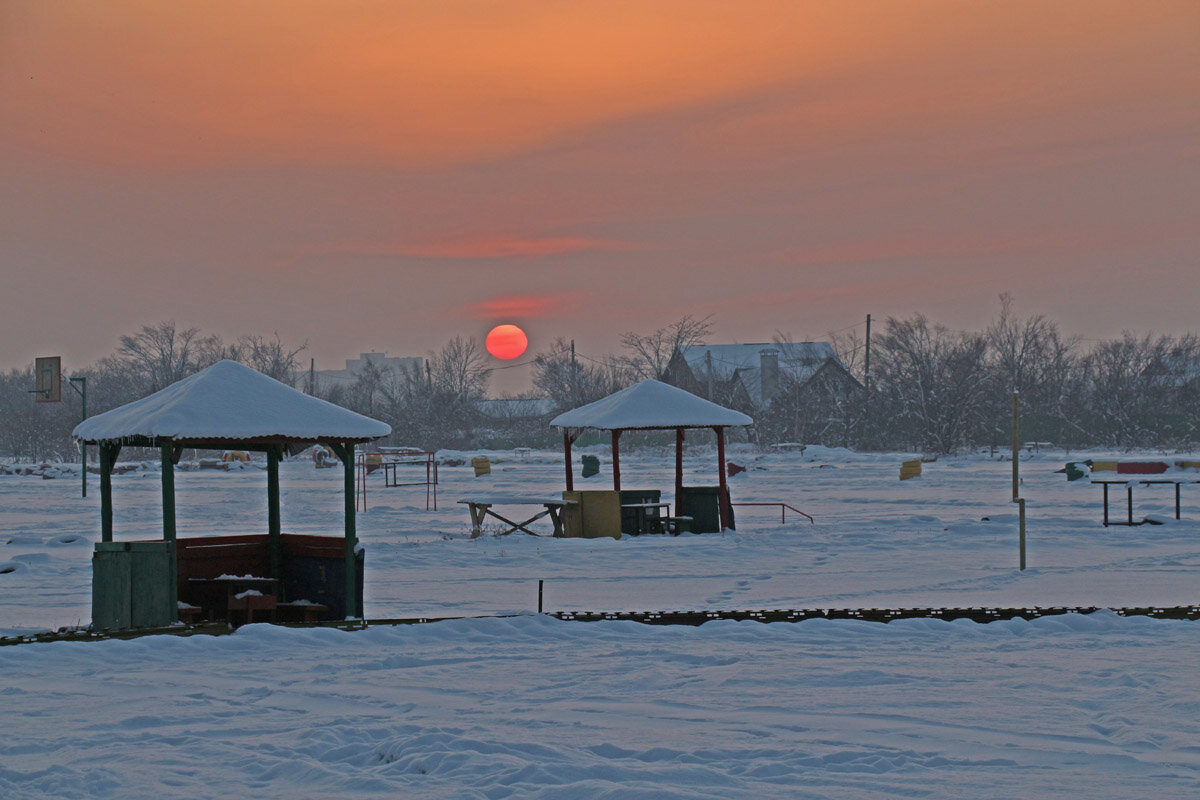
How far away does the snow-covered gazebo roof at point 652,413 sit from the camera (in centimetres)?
2159

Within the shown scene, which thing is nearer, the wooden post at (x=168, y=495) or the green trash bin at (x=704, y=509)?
the wooden post at (x=168, y=495)

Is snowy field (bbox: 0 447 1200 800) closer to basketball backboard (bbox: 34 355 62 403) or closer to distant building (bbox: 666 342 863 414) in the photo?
basketball backboard (bbox: 34 355 62 403)

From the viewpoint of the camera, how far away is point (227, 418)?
36.2 feet

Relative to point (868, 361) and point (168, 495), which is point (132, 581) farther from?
point (868, 361)

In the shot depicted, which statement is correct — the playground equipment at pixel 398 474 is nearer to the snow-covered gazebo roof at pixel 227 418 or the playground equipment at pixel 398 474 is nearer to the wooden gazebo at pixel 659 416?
the wooden gazebo at pixel 659 416

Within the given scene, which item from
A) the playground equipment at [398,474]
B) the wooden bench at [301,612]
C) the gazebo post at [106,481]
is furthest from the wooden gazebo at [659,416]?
the gazebo post at [106,481]

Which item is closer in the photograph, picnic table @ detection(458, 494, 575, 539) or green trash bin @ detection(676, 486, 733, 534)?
picnic table @ detection(458, 494, 575, 539)

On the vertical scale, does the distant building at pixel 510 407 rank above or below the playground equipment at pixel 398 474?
above

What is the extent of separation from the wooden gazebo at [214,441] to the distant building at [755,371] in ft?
192

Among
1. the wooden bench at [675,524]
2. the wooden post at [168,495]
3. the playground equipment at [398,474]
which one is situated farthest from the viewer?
the playground equipment at [398,474]

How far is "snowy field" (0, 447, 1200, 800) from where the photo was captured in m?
5.96

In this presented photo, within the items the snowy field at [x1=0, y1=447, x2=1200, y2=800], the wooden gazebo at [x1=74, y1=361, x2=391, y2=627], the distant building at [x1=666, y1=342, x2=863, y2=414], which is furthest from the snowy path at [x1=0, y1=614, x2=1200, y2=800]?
the distant building at [x1=666, y1=342, x2=863, y2=414]

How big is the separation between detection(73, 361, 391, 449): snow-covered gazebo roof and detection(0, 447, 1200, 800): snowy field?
1.88m

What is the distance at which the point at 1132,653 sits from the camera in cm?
898
